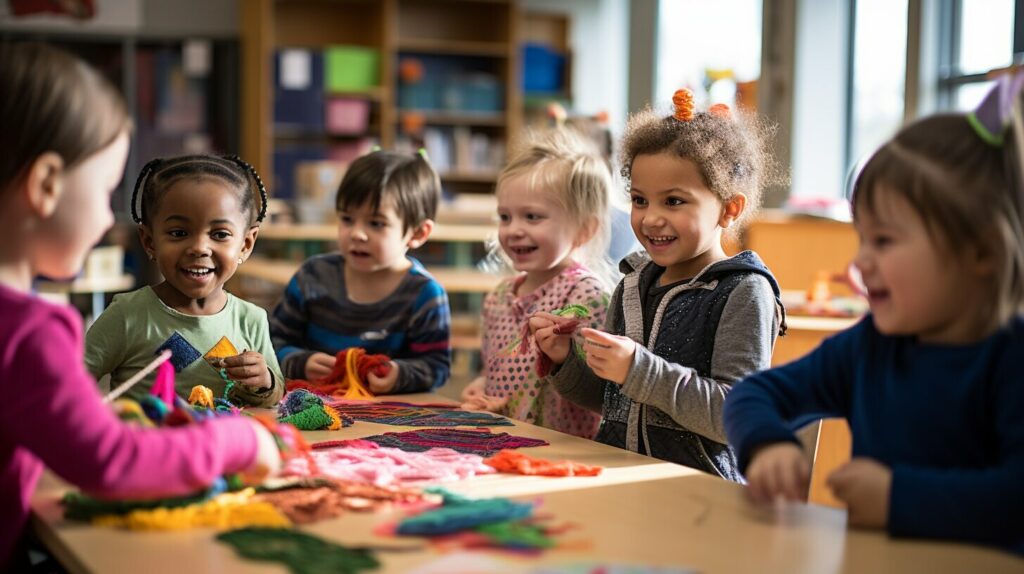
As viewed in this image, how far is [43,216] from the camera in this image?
1.10 m

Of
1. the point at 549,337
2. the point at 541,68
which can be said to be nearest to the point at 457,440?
the point at 549,337

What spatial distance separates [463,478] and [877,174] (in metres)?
0.60

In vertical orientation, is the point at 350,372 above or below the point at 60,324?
below

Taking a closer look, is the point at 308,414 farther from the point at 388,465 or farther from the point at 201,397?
Result: the point at 388,465

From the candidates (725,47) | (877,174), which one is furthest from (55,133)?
(725,47)

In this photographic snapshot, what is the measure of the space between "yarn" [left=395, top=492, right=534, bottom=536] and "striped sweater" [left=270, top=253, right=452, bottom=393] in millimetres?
975

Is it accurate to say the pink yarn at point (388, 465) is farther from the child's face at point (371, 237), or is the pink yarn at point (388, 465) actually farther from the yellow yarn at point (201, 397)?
the child's face at point (371, 237)

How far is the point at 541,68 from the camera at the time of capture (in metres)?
8.99

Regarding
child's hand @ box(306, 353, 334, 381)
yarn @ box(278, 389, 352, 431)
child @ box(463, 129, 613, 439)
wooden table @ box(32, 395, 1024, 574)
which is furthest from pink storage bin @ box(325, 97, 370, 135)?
wooden table @ box(32, 395, 1024, 574)

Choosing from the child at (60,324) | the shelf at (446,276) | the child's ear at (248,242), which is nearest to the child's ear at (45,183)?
the child at (60,324)

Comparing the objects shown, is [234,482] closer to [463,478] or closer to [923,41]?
[463,478]

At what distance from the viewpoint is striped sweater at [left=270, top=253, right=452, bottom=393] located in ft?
7.33

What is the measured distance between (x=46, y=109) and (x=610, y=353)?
81 centimetres

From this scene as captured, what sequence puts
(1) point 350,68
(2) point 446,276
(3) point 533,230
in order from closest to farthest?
(3) point 533,230 → (2) point 446,276 → (1) point 350,68
